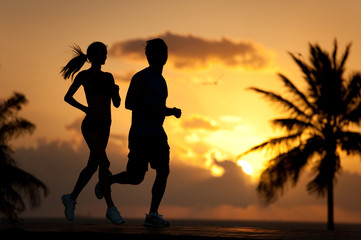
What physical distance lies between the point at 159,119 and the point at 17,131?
70.4ft

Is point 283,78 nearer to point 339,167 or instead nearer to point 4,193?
point 339,167

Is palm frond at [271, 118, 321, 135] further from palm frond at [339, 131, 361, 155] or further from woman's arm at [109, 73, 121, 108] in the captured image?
woman's arm at [109, 73, 121, 108]

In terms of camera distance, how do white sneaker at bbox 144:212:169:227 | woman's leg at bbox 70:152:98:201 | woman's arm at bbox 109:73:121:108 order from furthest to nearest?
woman's leg at bbox 70:152:98:201 < woman's arm at bbox 109:73:121:108 < white sneaker at bbox 144:212:169:227

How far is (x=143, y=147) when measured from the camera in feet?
24.2

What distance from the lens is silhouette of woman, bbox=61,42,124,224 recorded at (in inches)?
295

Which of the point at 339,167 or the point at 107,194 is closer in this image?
the point at 107,194

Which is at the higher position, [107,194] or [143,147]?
Result: [143,147]

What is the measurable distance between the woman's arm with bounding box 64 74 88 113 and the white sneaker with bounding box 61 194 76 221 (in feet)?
4.30

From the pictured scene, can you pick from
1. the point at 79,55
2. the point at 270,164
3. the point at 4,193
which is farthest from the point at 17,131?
the point at 79,55

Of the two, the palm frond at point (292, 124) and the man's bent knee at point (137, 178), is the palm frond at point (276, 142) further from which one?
the man's bent knee at point (137, 178)

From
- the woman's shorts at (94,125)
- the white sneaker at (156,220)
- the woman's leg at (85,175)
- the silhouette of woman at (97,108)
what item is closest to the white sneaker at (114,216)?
the silhouette of woman at (97,108)

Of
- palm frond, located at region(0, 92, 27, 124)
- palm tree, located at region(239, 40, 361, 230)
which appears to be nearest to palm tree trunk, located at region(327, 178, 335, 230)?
palm tree, located at region(239, 40, 361, 230)

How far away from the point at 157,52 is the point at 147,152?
129 cm

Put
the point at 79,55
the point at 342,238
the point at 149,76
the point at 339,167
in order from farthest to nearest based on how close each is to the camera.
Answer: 1. the point at 339,167
2. the point at 79,55
3. the point at 149,76
4. the point at 342,238
